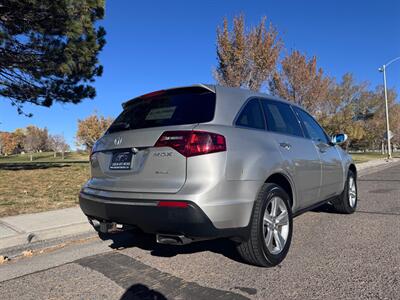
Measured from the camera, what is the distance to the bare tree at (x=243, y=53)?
63.4 ft

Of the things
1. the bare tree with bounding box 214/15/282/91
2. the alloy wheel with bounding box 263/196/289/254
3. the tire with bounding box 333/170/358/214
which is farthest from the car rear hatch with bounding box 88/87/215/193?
the bare tree with bounding box 214/15/282/91

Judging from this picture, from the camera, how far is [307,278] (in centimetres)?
367

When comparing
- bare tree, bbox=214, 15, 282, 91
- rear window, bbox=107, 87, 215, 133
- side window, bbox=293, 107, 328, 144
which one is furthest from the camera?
bare tree, bbox=214, 15, 282, 91

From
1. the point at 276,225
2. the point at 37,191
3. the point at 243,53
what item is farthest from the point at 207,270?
the point at 243,53

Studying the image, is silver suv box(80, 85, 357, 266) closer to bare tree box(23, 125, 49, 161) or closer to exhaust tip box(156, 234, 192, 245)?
exhaust tip box(156, 234, 192, 245)

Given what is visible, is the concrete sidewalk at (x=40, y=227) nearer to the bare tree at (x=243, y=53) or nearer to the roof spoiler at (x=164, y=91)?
the roof spoiler at (x=164, y=91)

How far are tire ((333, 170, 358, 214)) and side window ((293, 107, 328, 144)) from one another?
1078mm

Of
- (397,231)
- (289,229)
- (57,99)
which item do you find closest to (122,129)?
(289,229)

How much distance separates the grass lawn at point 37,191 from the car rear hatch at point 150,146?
3.75m

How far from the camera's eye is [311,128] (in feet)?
18.4

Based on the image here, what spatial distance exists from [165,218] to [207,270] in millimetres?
959

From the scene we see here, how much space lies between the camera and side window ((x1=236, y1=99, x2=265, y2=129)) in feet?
12.9

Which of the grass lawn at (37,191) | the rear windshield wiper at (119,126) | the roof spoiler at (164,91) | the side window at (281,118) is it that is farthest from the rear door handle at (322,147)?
the grass lawn at (37,191)

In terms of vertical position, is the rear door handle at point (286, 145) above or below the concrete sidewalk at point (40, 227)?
above
